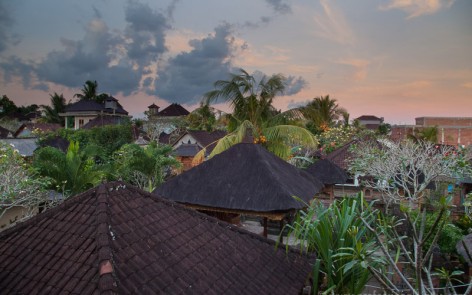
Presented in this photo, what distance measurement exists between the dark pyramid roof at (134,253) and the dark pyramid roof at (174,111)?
56513 mm

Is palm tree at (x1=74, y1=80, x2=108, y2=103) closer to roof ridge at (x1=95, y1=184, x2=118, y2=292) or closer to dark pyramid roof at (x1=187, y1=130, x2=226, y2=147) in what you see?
dark pyramid roof at (x1=187, y1=130, x2=226, y2=147)

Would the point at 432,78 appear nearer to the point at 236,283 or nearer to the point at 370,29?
the point at 370,29

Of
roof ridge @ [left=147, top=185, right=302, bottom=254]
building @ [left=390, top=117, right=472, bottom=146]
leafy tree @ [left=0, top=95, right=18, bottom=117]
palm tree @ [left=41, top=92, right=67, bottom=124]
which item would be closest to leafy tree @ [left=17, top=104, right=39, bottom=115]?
leafy tree @ [left=0, top=95, right=18, bottom=117]

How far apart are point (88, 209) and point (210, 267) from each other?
5.22 feet

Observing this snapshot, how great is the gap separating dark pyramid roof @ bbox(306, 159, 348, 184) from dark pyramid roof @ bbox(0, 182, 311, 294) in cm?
1059

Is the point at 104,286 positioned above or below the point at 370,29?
below

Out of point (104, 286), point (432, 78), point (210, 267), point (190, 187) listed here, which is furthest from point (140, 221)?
point (432, 78)

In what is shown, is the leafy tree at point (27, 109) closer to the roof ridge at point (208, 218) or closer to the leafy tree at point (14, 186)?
the leafy tree at point (14, 186)

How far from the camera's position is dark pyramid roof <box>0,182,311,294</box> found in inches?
129

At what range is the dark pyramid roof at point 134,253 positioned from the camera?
3281mm

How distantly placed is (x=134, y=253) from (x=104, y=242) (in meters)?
0.35

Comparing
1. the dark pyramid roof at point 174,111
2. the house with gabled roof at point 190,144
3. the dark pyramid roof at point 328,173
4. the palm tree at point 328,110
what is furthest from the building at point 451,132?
the dark pyramid roof at point 174,111

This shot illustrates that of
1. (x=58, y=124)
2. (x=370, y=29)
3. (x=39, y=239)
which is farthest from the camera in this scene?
(x=58, y=124)

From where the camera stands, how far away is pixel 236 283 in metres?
4.04
